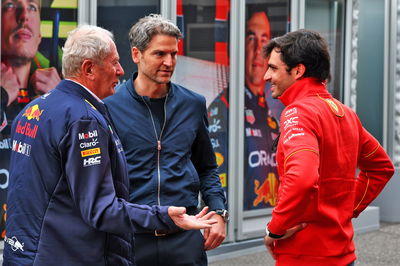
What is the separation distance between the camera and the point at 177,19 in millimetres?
7785

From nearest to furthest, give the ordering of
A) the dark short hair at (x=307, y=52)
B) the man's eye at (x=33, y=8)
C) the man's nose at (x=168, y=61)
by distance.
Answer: the dark short hair at (x=307, y=52) → the man's nose at (x=168, y=61) → the man's eye at (x=33, y=8)

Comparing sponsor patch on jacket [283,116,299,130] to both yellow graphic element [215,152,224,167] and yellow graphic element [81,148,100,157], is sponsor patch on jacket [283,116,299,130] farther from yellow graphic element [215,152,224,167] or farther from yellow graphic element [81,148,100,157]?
yellow graphic element [215,152,224,167]

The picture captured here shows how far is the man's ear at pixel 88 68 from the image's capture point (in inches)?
119

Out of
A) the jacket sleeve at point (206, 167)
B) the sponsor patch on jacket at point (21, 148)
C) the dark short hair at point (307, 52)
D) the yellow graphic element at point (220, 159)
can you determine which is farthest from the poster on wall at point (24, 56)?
the sponsor patch on jacket at point (21, 148)

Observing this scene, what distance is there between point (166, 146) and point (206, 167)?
357mm

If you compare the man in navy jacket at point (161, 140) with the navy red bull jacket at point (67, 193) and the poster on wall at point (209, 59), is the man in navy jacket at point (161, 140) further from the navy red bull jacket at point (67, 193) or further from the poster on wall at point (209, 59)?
the poster on wall at point (209, 59)

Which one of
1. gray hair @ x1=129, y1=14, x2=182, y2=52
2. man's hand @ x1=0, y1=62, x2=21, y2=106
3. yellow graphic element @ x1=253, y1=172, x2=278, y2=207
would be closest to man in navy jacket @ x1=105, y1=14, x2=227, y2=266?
gray hair @ x1=129, y1=14, x2=182, y2=52

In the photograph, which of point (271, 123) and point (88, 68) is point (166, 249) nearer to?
point (88, 68)

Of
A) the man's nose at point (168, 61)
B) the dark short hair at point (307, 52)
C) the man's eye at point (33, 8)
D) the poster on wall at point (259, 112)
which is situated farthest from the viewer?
the poster on wall at point (259, 112)

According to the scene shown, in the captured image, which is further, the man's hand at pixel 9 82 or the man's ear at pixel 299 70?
the man's hand at pixel 9 82

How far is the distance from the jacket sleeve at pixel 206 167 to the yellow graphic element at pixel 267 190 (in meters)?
4.73

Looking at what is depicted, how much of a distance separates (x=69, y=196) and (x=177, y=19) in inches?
200

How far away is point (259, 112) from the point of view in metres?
8.84

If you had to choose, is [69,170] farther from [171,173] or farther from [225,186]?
[225,186]
